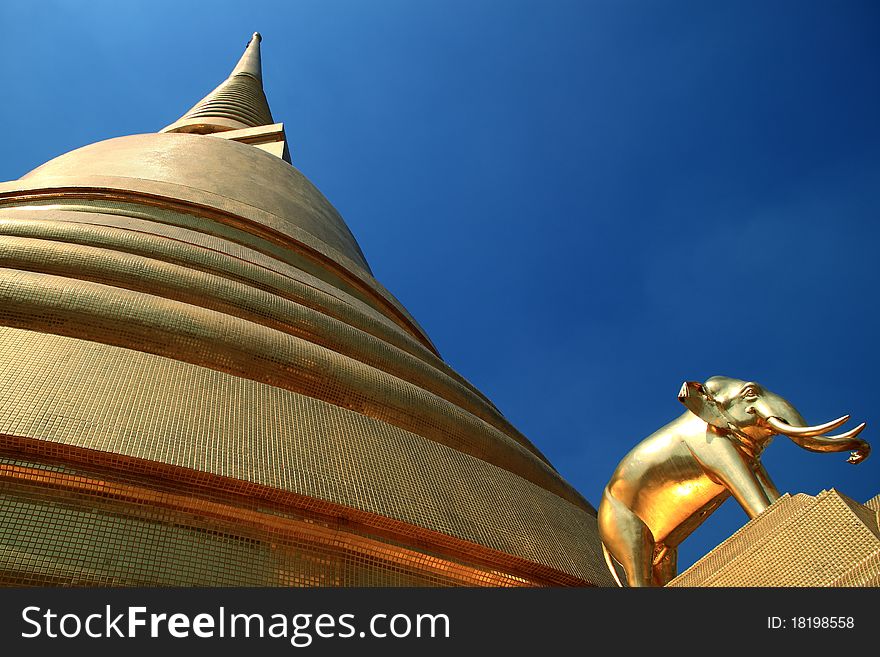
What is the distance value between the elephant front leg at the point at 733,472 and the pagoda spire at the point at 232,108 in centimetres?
906

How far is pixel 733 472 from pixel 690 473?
13 centimetres

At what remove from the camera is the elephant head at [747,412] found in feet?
6.73

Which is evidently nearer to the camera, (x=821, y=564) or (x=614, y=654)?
(x=614, y=654)

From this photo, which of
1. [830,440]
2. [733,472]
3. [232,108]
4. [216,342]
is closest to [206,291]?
[216,342]

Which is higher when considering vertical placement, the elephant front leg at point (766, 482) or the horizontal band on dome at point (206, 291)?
the horizontal band on dome at point (206, 291)

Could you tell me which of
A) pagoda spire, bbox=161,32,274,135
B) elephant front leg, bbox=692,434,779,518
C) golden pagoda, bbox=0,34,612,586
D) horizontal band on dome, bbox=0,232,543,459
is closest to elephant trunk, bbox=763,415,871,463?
elephant front leg, bbox=692,434,779,518

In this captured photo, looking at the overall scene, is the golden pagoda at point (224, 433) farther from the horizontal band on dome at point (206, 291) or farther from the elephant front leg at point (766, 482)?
the elephant front leg at point (766, 482)

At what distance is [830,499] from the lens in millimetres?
1728

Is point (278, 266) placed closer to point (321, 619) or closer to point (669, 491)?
point (669, 491)

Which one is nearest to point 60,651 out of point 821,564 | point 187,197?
point 821,564

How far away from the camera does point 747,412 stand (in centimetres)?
216

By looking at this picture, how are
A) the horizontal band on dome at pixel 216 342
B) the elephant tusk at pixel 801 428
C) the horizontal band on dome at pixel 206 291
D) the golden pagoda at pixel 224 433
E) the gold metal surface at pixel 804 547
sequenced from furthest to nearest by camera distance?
the horizontal band on dome at pixel 206 291 < the horizontal band on dome at pixel 216 342 < the golden pagoda at pixel 224 433 < the elephant tusk at pixel 801 428 < the gold metal surface at pixel 804 547

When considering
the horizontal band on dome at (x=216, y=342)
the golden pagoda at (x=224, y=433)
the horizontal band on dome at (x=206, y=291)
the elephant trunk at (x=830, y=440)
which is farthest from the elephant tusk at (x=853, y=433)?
the horizontal band on dome at (x=206, y=291)

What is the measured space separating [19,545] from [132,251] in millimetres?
2231
